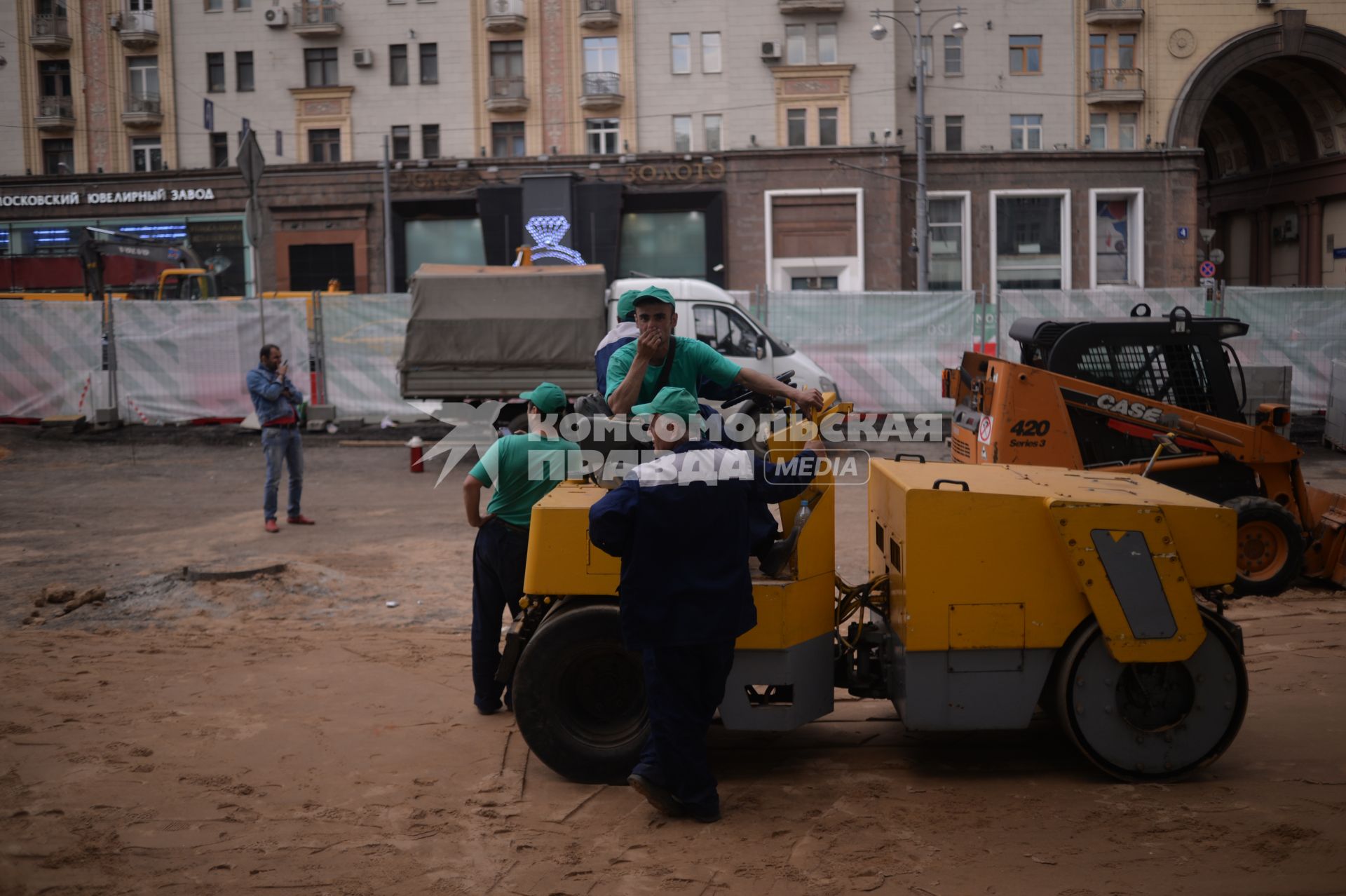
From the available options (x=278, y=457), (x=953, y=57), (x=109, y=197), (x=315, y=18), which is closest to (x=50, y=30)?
(x=109, y=197)

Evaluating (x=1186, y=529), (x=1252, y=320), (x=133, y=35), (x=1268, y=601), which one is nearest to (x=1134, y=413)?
(x=1268, y=601)

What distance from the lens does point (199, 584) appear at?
371 inches

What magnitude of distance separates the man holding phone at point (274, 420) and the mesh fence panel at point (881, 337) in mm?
9883

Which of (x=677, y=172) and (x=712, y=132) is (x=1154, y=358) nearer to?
(x=677, y=172)

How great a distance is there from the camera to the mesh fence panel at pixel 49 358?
66.7 ft

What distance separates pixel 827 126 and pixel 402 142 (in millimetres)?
14393

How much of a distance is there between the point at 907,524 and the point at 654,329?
150 centimetres

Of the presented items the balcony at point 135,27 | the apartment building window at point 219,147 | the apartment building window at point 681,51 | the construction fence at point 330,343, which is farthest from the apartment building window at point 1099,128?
the balcony at point 135,27

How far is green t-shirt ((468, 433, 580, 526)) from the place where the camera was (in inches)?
253

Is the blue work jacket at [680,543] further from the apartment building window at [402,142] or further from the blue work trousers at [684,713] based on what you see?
the apartment building window at [402,142]

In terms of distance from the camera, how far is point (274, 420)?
1215cm

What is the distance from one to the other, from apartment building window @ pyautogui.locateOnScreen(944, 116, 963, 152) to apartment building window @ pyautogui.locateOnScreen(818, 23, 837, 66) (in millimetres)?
4529

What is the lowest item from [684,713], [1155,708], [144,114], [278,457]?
[1155,708]

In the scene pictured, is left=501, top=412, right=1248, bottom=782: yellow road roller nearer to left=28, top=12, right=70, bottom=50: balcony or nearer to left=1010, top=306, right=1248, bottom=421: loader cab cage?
left=1010, top=306, right=1248, bottom=421: loader cab cage
